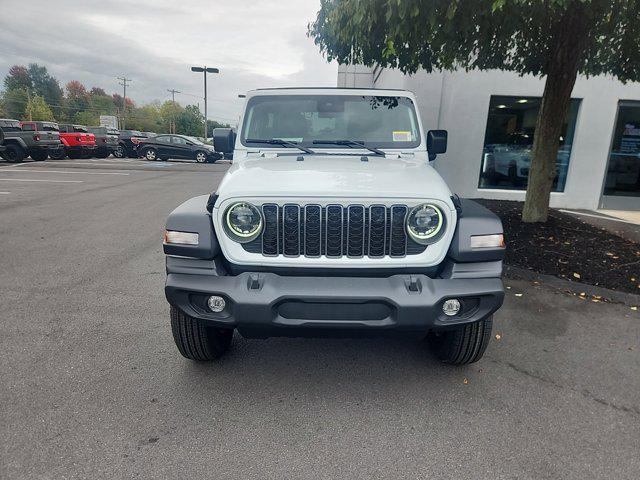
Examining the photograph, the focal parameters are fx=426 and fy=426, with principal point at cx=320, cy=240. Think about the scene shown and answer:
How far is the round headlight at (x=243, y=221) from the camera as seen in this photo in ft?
8.29

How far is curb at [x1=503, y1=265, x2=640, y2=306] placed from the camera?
434cm

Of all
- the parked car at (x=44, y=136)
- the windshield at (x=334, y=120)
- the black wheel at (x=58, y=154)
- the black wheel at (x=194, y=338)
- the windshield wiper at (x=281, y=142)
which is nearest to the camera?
the black wheel at (x=194, y=338)

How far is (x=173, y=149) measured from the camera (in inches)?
1010

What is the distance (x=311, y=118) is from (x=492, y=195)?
311 inches

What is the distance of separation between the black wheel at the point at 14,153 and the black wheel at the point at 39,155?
25.9 inches

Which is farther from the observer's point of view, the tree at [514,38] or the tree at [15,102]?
the tree at [15,102]

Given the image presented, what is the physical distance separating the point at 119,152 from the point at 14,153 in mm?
8108

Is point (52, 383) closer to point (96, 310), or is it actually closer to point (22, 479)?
point (22, 479)

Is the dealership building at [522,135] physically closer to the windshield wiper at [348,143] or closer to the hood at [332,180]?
the windshield wiper at [348,143]

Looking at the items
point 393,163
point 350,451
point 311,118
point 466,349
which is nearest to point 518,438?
point 466,349

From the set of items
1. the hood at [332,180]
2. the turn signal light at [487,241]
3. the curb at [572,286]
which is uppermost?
the hood at [332,180]

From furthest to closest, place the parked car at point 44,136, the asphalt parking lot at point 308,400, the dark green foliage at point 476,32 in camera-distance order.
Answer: the parked car at point 44,136
the dark green foliage at point 476,32
the asphalt parking lot at point 308,400

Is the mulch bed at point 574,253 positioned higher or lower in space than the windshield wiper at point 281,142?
lower

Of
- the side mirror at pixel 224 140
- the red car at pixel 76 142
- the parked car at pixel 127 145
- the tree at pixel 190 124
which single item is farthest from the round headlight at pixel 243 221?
the tree at pixel 190 124
